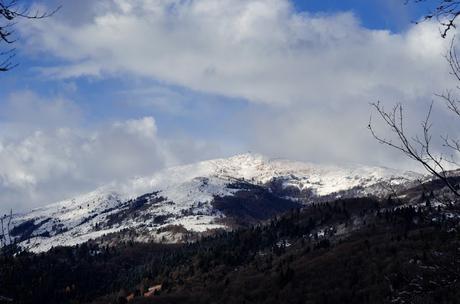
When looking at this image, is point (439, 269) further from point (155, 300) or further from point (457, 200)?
point (155, 300)

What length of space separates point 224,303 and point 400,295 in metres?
188

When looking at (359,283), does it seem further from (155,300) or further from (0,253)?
(0,253)

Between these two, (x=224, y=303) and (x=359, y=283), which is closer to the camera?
(x=359, y=283)

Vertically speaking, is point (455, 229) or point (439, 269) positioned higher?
point (455, 229)

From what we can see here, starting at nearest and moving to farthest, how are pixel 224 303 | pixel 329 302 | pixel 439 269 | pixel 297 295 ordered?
pixel 439 269 < pixel 329 302 < pixel 297 295 < pixel 224 303

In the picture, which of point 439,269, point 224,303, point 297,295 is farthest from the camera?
point 224,303

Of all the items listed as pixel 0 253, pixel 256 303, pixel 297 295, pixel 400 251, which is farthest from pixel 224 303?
pixel 0 253

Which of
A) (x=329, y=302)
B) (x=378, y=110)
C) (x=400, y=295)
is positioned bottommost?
(x=329, y=302)

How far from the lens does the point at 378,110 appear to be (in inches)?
458

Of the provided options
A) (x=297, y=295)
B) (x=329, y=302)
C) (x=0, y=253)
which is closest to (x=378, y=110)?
(x=0, y=253)

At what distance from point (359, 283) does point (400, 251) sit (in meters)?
28.3

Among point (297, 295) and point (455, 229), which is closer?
point (455, 229)

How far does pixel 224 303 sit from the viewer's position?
19138 cm

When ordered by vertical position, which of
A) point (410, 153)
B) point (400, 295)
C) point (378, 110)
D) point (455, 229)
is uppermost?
point (378, 110)
